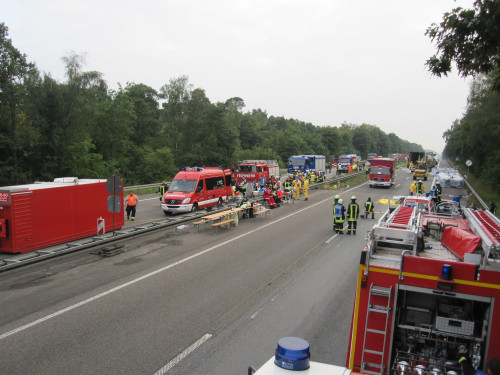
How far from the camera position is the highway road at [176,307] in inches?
258

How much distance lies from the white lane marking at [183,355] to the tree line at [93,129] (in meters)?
30.8

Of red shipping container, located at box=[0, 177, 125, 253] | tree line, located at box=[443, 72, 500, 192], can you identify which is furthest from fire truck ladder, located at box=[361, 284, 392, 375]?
tree line, located at box=[443, 72, 500, 192]

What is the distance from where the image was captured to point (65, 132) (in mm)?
37969

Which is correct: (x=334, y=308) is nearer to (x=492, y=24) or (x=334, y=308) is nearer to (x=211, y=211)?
(x=492, y=24)

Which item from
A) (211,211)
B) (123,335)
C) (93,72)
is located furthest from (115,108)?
(123,335)

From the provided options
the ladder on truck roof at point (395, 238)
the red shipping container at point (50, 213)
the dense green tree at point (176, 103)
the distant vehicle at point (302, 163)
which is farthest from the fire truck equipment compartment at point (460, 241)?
the dense green tree at point (176, 103)

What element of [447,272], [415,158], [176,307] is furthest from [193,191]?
[415,158]

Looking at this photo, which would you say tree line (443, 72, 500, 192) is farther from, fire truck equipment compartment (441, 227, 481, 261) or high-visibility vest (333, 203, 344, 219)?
fire truck equipment compartment (441, 227, 481, 261)

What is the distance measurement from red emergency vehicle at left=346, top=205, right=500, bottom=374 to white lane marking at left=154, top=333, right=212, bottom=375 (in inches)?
116

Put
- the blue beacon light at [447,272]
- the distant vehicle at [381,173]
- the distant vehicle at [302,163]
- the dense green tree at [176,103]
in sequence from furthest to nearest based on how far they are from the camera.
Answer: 1. the dense green tree at [176,103]
2. the distant vehicle at [302,163]
3. the distant vehicle at [381,173]
4. the blue beacon light at [447,272]

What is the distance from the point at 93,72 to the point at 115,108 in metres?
9.15

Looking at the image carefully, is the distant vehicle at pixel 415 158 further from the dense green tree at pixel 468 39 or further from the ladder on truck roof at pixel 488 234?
the ladder on truck roof at pixel 488 234

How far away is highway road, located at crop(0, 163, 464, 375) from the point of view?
6.56 metres

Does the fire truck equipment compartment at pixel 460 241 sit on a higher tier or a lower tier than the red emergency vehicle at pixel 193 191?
higher
